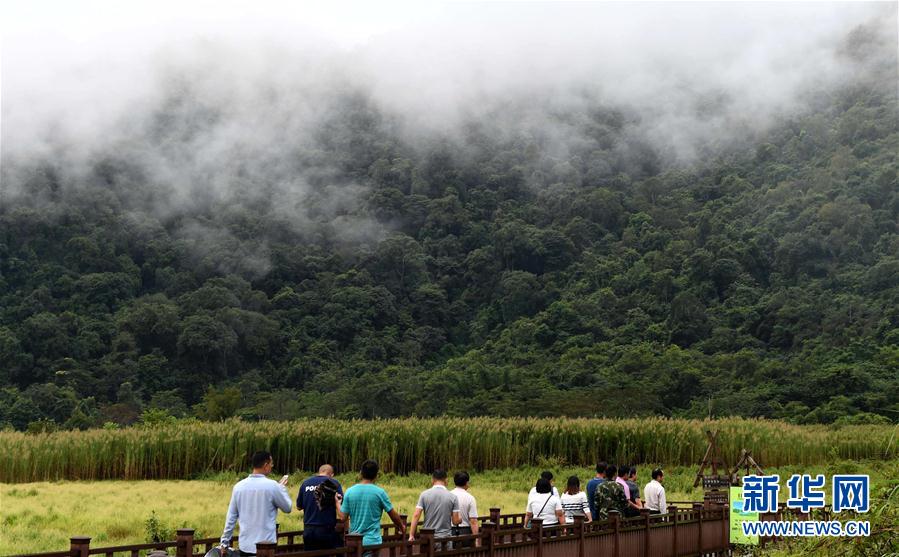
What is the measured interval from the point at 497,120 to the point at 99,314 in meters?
69.3

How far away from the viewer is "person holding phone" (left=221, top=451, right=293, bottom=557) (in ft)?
25.6

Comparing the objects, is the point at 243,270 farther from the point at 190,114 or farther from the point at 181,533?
the point at 181,533

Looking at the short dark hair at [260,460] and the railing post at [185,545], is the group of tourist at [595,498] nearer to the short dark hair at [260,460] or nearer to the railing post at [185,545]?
the short dark hair at [260,460]

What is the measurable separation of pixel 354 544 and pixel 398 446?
25985 mm

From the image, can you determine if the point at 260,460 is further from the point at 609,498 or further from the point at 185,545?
the point at 609,498

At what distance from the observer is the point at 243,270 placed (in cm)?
9519

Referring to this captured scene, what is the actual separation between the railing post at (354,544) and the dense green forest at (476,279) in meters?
44.0

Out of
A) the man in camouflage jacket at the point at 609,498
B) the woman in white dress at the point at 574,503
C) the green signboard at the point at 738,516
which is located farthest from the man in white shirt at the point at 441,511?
the green signboard at the point at 738,516

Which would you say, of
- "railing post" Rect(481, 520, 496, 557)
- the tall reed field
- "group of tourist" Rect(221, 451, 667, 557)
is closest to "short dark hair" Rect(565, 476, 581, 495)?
"group of tourist" Rect(221, 451, 667, 557)

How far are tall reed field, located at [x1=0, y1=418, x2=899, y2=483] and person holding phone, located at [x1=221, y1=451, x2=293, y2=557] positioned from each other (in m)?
24.5

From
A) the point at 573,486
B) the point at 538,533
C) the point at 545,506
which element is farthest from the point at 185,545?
the point at 573,486

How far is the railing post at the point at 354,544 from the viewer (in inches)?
299

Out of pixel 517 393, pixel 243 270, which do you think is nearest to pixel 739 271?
pixel 517 393

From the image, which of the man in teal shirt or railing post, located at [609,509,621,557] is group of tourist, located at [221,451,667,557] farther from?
railing post, located at [609,509,621,557]
